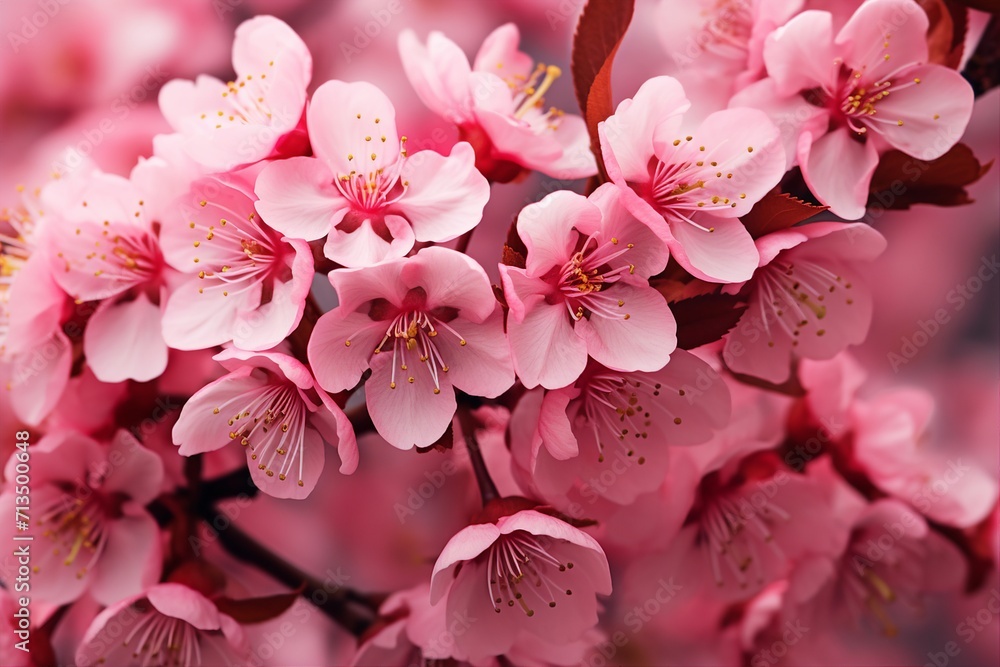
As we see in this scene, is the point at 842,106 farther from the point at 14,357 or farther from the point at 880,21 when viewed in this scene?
the point at 14,357

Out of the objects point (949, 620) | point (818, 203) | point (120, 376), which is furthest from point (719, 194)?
point (949, 620)

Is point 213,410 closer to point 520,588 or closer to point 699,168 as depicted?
point 520,588

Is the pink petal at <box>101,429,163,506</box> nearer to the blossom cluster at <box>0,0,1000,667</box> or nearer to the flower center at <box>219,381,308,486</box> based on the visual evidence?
the blossom cluster at <box>0,0,1000,667</box>

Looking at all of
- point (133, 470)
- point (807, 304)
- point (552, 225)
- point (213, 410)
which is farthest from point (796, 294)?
point (133, 470)

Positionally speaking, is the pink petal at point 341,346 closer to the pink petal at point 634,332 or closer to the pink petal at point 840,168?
the pink petal at point 634,332

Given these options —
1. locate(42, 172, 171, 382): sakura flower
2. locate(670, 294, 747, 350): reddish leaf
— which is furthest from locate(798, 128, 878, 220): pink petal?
locate(42, 172, 171, 382): sakura flower
